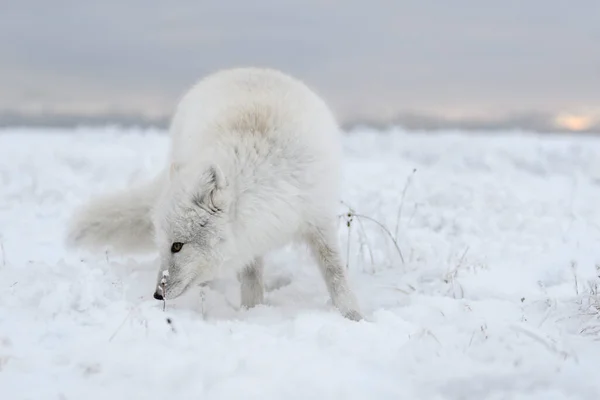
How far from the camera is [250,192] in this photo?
13.4 feet

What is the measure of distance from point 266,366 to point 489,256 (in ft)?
14.1

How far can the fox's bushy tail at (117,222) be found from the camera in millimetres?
5410

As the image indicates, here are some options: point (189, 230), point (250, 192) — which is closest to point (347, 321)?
point (250, 192)

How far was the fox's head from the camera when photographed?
13.1 ft

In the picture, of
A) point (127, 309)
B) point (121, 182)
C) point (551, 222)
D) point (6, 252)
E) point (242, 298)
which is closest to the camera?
point (127, 309)

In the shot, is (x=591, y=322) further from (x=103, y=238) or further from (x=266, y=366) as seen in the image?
→ (x=103, y=238)

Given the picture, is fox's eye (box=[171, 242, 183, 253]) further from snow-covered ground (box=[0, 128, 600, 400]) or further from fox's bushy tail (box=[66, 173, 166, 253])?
fox's bushy tail (box=[66, 173, 166, 253])

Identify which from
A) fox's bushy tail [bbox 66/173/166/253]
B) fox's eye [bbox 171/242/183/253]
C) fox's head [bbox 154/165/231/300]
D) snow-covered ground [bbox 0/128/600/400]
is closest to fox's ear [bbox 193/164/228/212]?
fox's head [bbox 154/165/231/300]

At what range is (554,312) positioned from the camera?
432 centimetres

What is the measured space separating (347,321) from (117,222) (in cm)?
257

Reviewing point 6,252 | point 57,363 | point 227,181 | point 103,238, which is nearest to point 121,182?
point 6,252

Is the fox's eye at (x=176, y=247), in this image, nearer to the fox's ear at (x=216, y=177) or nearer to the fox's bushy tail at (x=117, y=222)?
the fox's ear at (x=216, y=177)

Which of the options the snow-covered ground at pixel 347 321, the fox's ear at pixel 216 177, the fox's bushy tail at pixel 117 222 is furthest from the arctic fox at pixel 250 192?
the fox's bushy tail at pixel 117 222

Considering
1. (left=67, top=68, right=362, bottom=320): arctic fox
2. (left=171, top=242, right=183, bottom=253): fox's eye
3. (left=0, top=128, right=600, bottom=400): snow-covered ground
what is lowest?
(left=0, top=128, right=600, bottom=400): snow-covered ground
